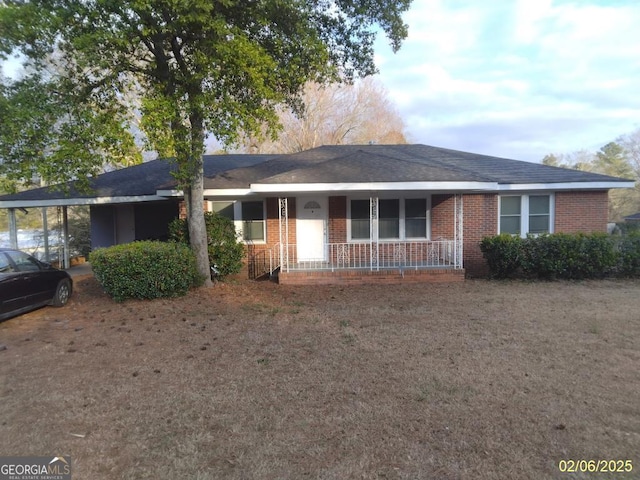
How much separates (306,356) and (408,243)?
750 centimetres

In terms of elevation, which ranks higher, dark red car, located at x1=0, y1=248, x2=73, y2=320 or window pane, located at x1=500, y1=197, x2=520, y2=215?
window pane, located at x1=500, y1=197, x2=520, y2=215

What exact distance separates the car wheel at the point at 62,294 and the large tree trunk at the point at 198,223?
2.70 meters

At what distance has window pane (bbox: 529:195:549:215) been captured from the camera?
12359 millimetres

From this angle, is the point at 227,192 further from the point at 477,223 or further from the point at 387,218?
the point at 477,223

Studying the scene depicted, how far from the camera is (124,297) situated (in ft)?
28.0

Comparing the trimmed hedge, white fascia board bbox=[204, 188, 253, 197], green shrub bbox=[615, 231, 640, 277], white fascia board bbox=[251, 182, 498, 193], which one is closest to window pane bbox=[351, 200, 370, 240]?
white fascia board bbox=[251, 182, 498, 193]

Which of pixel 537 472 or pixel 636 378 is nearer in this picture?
pixel 537 472

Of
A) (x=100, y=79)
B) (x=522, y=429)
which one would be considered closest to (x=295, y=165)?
(x=100, y=79)

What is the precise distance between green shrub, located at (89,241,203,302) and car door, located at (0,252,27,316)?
1356 mm

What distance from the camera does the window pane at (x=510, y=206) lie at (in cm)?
1234

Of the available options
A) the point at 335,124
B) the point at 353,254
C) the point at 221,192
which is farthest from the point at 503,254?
the point at 335,124

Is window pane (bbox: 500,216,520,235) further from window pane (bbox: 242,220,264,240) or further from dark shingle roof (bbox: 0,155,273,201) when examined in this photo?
dark shingle roof (bbox: 0,155,273,201)

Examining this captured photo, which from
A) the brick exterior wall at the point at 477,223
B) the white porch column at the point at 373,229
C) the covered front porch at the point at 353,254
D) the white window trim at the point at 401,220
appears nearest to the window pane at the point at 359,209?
the white window trim at the point at 401,220

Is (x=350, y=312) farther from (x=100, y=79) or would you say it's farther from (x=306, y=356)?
(x=100, y=79)
